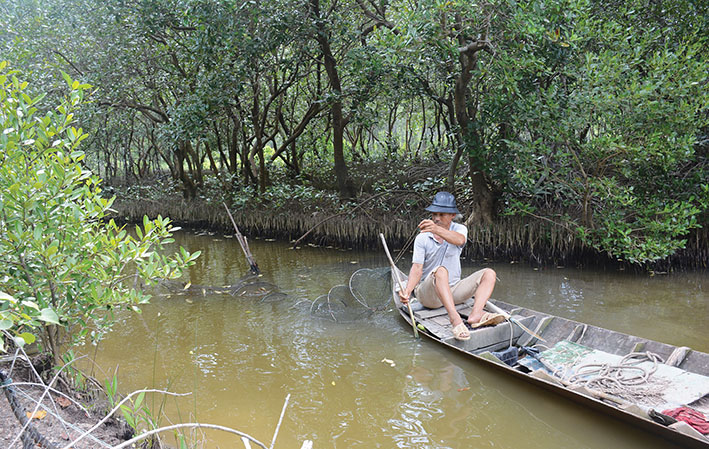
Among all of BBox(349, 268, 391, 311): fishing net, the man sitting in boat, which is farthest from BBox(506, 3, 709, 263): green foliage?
BBox(349, 268, 391, 311): fishing net

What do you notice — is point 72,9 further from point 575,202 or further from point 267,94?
point 575,202

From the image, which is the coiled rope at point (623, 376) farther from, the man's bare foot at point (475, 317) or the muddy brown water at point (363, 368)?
the man's bare foot at point (475, 317)

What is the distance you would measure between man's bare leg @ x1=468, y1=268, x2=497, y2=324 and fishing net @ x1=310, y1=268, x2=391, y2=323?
1666mm

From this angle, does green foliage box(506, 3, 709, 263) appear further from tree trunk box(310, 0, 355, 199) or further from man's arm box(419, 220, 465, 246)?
tree trunk box(310, 0, 355, 199)

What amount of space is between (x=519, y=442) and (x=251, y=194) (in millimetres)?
9572

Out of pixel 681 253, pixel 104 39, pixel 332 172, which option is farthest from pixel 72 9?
pixel 681 253

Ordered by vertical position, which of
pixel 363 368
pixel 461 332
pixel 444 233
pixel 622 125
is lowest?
pixel 363 368

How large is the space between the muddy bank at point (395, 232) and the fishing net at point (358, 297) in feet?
9.99

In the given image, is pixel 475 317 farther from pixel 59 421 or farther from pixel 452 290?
pixel 59 421

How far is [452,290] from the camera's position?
16.9 feet

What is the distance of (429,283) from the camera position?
5.12m

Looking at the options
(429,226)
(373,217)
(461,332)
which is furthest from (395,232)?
(461,332)

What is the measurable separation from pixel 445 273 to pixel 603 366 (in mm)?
1667

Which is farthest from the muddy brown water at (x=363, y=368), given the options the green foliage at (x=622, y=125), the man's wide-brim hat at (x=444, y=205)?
the man's wide-brim hat at (x=444, y=205)
